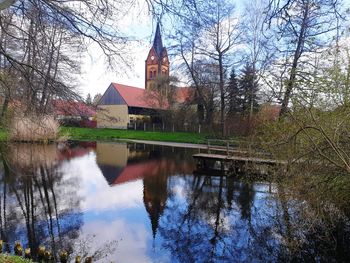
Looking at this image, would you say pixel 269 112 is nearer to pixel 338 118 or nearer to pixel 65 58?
pixel 338 118

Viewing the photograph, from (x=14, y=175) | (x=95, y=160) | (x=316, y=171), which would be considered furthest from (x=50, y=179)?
(x=316, y=171)

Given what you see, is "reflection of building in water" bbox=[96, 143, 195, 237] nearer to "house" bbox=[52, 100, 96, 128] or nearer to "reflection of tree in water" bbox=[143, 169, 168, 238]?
"reflection of tree in water" bbox=[143, 169, 168, 238]

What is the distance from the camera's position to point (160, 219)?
8.59 m

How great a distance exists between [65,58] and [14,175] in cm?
938

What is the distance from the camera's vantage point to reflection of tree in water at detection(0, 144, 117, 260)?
22.9 ft

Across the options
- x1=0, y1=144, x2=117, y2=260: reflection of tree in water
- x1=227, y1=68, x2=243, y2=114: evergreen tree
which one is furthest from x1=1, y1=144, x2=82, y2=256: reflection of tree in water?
x1=227, y1=68, x2=243, y2=114: evergreen tree

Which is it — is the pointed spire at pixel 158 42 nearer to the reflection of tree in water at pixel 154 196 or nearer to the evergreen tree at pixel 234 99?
the reflection of tree in water at pixel 154 196

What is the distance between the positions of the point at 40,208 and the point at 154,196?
3485 mm

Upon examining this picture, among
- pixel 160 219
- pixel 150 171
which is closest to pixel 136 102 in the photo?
pixel 150 171

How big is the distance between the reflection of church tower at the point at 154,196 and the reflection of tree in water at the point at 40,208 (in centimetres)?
187

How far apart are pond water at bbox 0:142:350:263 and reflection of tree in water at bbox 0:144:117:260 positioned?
0.02 meters

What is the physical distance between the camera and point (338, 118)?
596 centimetres

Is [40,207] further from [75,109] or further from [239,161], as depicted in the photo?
[239,161]

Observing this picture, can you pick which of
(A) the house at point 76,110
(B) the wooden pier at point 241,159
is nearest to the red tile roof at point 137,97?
(B) the wooden pier at point 241,159
